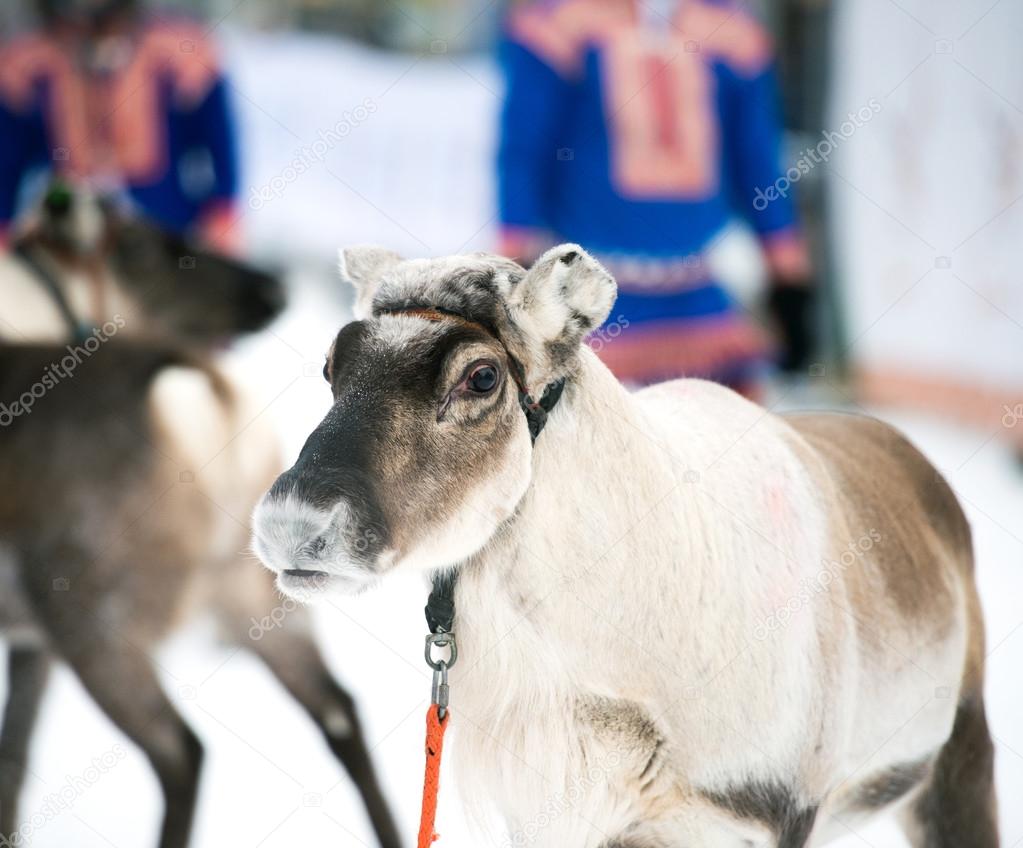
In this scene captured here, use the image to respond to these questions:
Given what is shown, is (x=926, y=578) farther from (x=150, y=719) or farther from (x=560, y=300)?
(x=150, y=719)

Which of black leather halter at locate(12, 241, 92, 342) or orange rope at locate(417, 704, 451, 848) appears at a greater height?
orange rope at locate(417, 704, 451, 848)

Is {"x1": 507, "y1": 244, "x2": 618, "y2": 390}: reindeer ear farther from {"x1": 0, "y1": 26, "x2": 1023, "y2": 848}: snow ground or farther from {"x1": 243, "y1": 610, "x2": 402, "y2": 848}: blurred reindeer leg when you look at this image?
{"x1": 243, "y1": 610, "x2": 402, "y2": 848}: blurred reindeer leg

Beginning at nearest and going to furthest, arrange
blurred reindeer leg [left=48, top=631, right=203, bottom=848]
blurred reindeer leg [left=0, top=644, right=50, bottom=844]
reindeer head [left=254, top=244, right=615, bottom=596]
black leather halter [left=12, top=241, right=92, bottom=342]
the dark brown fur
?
reindeer head [left=254, top=244, right=615, bottom=596] < the dark brown fur < blurred reindeer leg [left=48, top=631, right=203, bottom=848] < blurred reindeer leg [left=0, top=644, right=50, bottom=844] < black leather halter [left=12, top=241, right=92, bottom=342]

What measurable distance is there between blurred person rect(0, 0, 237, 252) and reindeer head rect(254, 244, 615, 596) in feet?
6.73

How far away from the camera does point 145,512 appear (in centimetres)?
223

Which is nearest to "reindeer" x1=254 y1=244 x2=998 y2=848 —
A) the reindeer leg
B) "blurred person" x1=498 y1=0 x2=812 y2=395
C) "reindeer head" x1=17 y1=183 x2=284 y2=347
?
the reindeer leg

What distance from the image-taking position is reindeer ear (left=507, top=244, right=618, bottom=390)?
1302mm

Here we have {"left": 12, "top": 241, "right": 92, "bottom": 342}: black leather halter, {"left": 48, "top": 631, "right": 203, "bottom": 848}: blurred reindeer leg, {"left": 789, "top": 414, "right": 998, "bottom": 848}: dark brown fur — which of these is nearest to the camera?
{"left": 789, "top": 414, "right": 998, "bottom": 848}: dark brown fur

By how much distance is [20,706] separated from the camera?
2.48 metres

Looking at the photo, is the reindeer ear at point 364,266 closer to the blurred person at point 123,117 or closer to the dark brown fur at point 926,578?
the dark brown fur at point 926,578

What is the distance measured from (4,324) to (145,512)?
0.81m

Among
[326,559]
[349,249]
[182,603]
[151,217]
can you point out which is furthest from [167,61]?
[326,559]

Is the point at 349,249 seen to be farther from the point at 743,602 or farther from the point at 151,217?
the point at 151,217

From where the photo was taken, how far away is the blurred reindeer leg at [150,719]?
2.07 m
